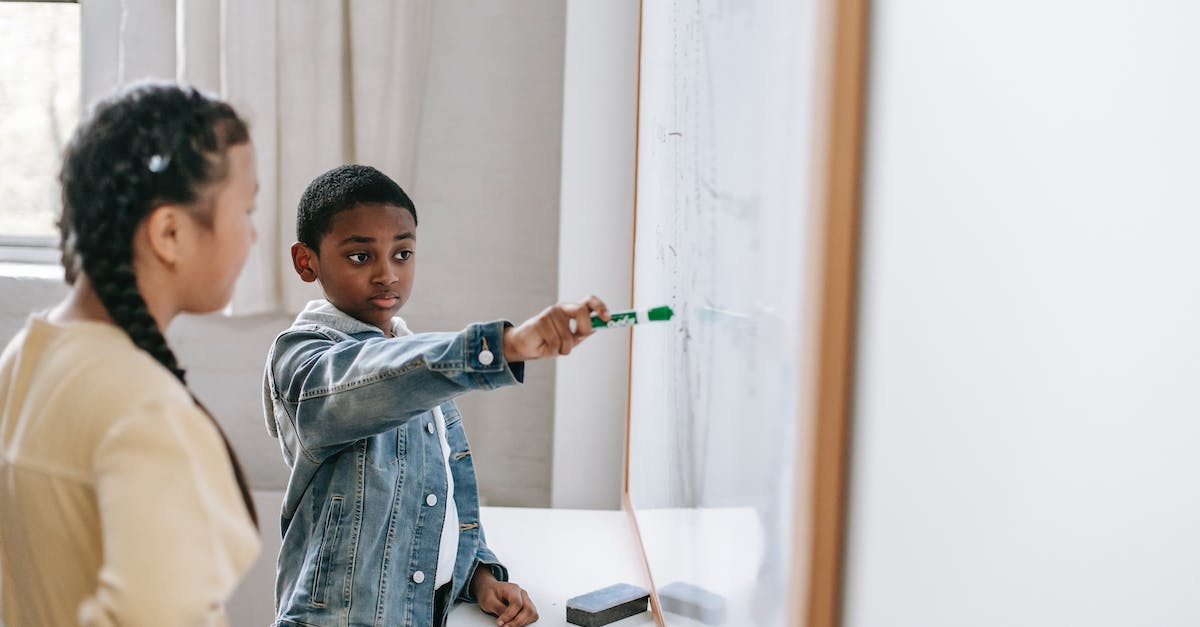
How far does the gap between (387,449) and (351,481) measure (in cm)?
5

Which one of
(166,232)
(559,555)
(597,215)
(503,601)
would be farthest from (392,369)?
(597,215)

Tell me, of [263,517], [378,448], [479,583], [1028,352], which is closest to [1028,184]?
[1028,352]

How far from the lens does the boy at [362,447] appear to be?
3.22ft

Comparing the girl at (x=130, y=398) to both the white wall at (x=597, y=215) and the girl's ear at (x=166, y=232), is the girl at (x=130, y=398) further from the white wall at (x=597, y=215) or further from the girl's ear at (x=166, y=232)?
the white wall at (x=597, y=215)

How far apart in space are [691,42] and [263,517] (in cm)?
146

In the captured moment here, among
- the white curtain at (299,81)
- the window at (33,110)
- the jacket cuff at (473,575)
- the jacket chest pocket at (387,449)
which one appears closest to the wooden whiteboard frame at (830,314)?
the jacket chest pocket at (387,449)

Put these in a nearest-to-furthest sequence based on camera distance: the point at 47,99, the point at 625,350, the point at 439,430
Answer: the point at 439,430
the point at 625,350
the point at 47,99

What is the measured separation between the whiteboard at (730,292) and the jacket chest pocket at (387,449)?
294 millimetres

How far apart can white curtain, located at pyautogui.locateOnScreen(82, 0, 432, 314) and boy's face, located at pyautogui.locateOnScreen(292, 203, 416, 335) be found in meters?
0.87

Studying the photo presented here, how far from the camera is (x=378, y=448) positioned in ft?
3.57

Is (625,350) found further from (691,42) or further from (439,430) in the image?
(691,42)

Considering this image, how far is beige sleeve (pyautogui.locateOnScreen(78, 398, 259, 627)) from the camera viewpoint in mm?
587

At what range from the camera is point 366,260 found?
44.4 inches

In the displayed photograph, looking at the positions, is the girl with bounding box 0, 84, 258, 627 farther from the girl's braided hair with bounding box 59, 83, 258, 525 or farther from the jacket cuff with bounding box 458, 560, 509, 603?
the jacket cuff with bounding box 458, 560, 509, 603
